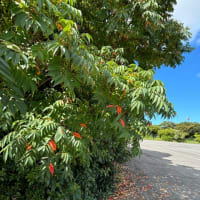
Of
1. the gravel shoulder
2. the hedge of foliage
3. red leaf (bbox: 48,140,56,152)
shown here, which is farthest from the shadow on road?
red leaf (bbox: 48,140,56,152)

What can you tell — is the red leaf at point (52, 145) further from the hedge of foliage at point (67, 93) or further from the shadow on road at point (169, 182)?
the shadow on road at point (169, 182)

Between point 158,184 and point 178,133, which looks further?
point 178,133

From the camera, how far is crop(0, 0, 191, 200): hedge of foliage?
3.50 feet

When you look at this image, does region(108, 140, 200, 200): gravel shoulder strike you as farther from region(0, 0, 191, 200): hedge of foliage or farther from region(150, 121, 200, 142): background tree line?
region(150, 121, 200, 142): background tree line

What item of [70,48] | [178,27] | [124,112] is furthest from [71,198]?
[178,27]

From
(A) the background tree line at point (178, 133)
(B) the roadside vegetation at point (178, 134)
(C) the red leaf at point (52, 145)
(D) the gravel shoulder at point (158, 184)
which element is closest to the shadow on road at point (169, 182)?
(D) the gravel shoulder at point (158, 184)

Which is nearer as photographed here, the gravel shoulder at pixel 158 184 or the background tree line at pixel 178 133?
the gravel shoulder at pixel 158 184

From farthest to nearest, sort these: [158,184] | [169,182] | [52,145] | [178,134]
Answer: [178,134] < [169,182] < [158,184] < [52,145]

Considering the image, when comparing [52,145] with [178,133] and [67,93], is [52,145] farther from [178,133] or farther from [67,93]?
[178,133]

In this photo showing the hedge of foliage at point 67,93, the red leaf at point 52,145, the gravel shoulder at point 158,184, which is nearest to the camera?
the hedge of foliage at point 67,93

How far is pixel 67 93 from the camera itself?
208cm

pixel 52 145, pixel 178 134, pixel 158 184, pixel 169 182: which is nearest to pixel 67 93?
pixel 52 145

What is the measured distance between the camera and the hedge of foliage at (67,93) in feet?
3.50

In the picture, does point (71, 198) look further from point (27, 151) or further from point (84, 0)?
point (84, 0)
